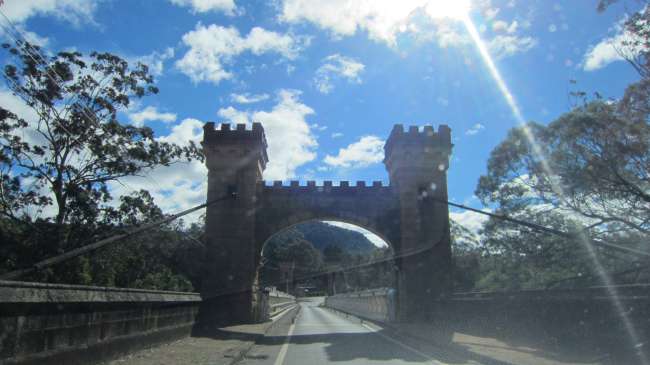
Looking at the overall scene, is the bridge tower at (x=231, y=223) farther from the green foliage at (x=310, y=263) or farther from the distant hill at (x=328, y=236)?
the distant hill at (x=328, y=236)

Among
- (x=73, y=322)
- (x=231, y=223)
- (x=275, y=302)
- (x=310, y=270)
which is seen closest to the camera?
(x=73, y=322)

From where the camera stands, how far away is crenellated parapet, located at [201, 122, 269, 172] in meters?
25.9

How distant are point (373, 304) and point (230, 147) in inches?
781

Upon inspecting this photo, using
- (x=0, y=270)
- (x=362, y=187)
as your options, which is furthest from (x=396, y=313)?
(x=0, y=270)

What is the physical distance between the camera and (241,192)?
25.6 meters

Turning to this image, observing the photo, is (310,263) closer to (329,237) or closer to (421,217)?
(329,237)

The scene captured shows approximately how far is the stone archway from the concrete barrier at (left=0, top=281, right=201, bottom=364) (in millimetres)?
12004

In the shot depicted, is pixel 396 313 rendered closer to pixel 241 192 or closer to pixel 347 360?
pixel 241 192

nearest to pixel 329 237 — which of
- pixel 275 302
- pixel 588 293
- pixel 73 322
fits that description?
pixel 275 302

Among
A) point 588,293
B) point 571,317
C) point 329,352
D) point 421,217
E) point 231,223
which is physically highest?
point 421,217

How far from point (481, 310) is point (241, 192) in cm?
1273

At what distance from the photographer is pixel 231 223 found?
25.3 metres

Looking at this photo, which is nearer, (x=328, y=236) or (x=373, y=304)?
(x=373, y=304)

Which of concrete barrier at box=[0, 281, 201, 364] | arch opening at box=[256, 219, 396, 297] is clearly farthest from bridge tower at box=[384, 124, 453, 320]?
arch opening at box=[256, 219, 396, 297]
